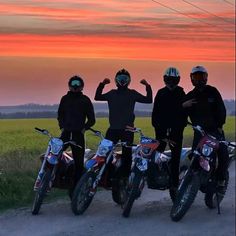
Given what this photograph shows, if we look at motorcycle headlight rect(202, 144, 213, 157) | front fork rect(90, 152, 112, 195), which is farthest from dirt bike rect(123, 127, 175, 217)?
motorcycle headlight rect(202, 144, 213, 157)

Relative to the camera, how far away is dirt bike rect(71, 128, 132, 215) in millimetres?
8992

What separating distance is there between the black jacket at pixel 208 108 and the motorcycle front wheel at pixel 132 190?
3.81ft

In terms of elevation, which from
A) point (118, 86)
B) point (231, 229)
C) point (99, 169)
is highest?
point (118, 86)

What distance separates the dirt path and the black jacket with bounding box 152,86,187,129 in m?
1.17

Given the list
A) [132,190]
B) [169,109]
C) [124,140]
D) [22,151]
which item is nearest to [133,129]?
[124,140]

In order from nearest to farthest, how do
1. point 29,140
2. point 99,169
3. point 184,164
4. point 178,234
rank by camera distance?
point 178,234 → point 99,169 → point 184,164 → point 29,140

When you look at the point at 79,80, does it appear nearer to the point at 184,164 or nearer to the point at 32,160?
the point at 184,164

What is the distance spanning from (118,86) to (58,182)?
1.47 metres

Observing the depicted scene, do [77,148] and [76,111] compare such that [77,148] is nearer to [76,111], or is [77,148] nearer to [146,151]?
[76,111]

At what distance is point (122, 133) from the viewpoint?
955 centimetres

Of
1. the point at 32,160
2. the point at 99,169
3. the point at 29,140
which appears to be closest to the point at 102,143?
the point at 99,169

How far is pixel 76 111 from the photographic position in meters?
9.39

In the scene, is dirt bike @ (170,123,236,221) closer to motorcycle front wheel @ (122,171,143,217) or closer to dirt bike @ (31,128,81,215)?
motorcycle front wheel @ (122,171,143,217)

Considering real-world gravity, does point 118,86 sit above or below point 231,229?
above
